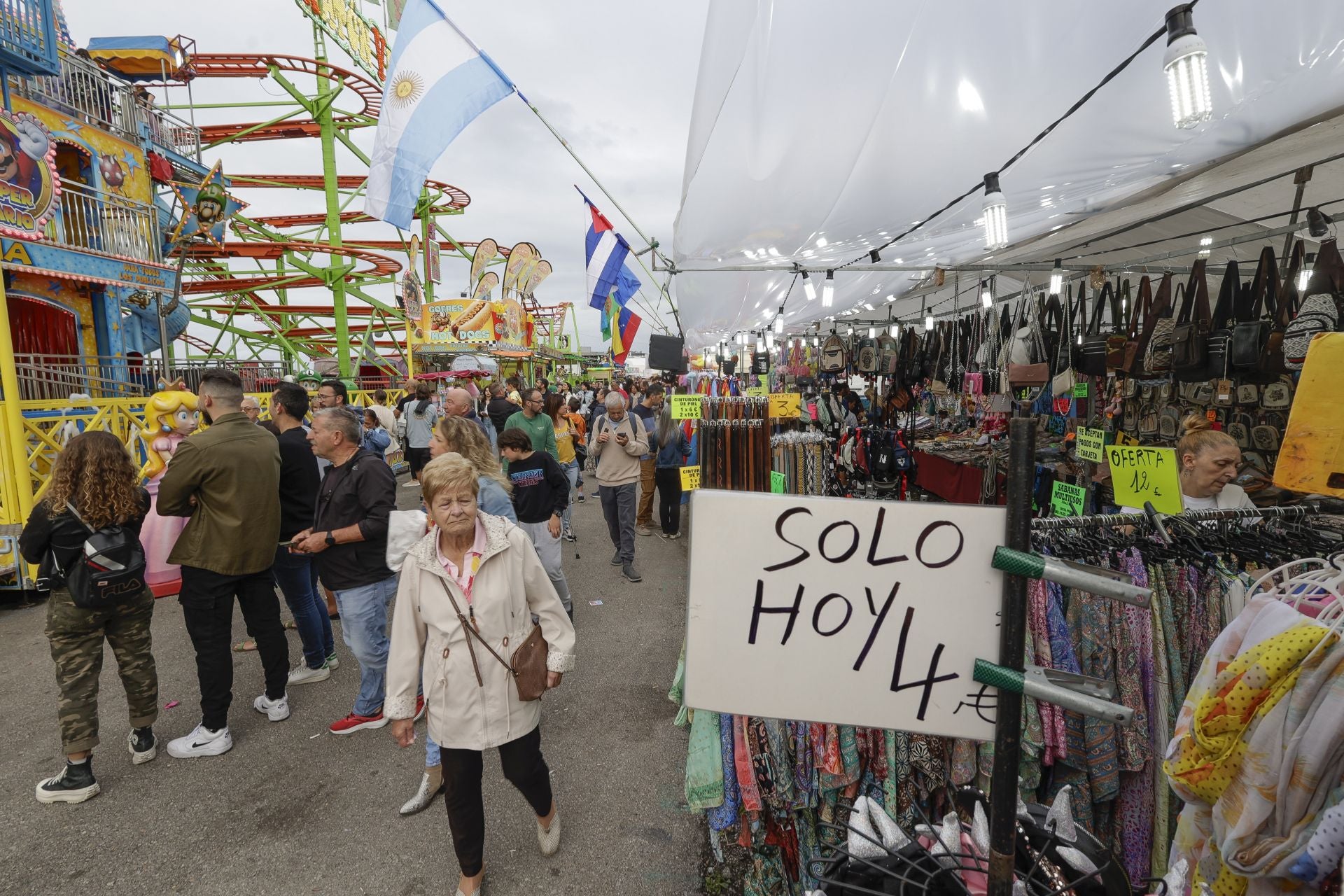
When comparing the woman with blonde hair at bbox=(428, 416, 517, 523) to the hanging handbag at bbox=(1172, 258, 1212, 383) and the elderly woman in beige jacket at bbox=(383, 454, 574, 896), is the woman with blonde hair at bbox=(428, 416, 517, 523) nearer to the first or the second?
the elderly woman in beige jacket at bbox=(383, 454, 574, 896)

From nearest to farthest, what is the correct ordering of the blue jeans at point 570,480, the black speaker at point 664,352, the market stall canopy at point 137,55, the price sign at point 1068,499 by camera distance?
the price sign at point 1068,499, the blue jeans at point 570,480, the black speaker at point 664,352, the market stall canopy at point 137,55

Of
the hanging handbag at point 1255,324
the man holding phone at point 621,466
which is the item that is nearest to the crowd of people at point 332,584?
the man holding phone at point 621,466

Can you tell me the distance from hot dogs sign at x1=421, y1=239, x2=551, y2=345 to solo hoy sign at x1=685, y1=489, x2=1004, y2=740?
2085 cm

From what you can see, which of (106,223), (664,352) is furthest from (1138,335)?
(106,223)

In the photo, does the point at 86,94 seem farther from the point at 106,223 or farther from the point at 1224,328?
the point at 1224,328

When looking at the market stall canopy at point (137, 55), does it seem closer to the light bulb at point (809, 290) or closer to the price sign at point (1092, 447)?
the light bulb at point (809, 290)

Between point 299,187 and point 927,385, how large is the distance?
80.8 feet

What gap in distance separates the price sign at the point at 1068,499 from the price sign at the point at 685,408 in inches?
82.6

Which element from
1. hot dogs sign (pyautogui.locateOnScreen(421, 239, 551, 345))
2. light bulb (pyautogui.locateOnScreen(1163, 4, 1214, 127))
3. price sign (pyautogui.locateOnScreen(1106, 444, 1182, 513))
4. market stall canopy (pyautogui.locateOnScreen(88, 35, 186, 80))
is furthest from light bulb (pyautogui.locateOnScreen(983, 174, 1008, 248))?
hot dogs sign (pyautogui.locateOnScreen(421, 239, 551, 345))

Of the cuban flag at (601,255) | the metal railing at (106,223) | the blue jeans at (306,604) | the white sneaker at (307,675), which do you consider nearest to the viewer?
the blue jeans at (306,604)

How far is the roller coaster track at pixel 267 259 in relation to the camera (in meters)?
15.7

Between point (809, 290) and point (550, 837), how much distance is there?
6361mm

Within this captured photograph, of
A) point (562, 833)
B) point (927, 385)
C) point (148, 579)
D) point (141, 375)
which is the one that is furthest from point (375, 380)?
point (562, 833)

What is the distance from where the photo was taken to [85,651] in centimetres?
300
